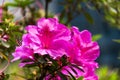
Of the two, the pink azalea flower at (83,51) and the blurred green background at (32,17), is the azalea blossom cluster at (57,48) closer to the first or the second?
the pink azalea flower at (83,51)

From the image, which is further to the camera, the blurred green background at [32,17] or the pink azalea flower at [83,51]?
the blurred green background at [32,17]

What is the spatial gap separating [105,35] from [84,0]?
7.40 m

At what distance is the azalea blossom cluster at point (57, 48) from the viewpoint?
1.30 m

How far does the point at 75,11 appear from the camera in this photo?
2.35 meters

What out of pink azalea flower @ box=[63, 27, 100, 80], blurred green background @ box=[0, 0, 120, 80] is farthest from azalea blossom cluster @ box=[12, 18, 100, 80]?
blurred green background @ box=[0, 0, 120, 80]

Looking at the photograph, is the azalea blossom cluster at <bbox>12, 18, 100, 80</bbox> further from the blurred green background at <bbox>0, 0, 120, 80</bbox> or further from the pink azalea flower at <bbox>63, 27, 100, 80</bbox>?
the blurred green background at <bbox>0, 0, 120, 80</bbox>

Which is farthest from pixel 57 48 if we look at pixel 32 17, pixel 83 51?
pixel 32 17

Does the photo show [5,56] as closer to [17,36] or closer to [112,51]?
[17,36]

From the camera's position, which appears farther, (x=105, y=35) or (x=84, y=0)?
(x=105, y=35)

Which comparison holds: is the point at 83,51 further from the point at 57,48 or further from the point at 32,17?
the point at 32,17

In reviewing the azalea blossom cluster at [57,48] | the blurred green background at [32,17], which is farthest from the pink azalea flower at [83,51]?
the blurred green background at [32,17]

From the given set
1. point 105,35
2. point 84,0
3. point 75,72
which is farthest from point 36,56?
point 105,35

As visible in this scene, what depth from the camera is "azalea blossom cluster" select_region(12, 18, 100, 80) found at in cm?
130

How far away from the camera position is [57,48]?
4.29 feet
